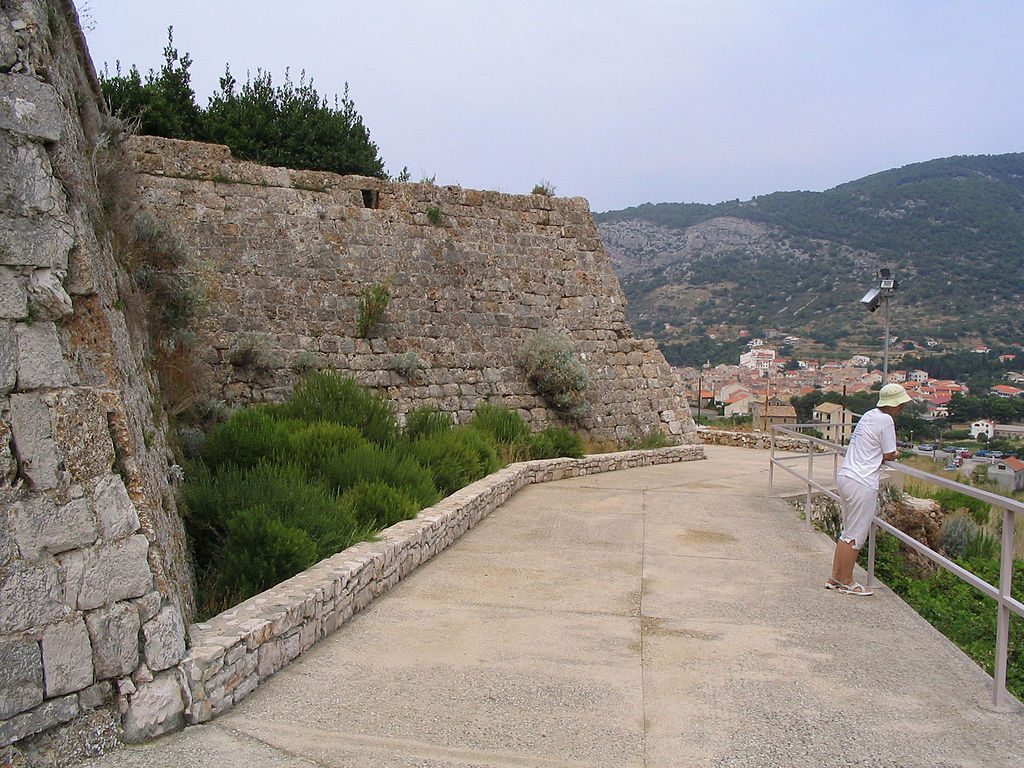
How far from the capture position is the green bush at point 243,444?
7688 mm

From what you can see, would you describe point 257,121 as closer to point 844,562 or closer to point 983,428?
point 844,562

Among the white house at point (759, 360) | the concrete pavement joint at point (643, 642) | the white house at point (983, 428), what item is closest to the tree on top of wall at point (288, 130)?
the concrete pavement joint at point (643, 642)

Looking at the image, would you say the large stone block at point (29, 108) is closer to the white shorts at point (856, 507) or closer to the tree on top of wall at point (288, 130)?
the white shorts at point (856, 507)

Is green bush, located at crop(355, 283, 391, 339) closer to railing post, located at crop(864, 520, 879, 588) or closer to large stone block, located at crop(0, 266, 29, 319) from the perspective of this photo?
railing post, located at crop(864, 520, 879, 588)

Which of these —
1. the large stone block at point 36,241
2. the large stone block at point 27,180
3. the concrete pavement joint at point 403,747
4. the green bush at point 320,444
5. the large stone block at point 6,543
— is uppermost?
the large stone block at point 27,180

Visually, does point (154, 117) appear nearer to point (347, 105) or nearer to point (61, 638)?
point (347, 105)

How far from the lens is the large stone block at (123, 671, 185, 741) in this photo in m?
3.70

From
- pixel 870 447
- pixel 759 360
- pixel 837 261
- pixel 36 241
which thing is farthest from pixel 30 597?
pixel 837 261

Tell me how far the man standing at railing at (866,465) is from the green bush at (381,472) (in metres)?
3.80

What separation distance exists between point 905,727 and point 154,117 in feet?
46.3

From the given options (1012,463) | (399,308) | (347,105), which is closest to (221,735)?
(399,308)

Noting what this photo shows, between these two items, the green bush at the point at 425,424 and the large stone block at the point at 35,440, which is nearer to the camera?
the large stone block at the point at 35,440

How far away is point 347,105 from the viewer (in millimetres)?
17578

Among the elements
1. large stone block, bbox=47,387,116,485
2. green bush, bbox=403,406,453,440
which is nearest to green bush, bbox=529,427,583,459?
green bush, bbox=403,406,453,440
